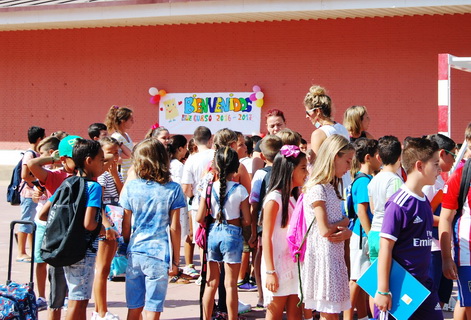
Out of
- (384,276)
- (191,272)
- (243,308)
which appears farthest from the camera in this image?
(191,272)

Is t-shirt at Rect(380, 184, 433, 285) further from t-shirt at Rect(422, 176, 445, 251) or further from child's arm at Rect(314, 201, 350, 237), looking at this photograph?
t-shirt at Rect(422, 176, 445, 251)

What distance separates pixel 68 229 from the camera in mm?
4785

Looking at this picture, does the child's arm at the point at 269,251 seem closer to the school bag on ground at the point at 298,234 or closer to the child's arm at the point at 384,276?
the school bag on ground at the point at 298,234

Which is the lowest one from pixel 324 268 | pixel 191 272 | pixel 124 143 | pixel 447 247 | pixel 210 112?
pixel 191 272

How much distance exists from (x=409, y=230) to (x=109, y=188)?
3.36 metres

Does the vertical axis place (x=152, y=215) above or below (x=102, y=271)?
above

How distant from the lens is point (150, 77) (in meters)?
18.0

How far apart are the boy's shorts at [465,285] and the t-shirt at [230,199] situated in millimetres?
1903

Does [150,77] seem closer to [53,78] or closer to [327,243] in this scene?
[53,78]

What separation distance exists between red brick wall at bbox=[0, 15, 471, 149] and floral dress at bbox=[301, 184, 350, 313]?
1097 cm

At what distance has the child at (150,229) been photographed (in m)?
4.98

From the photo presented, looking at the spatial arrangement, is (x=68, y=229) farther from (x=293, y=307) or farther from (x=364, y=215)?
(x=364, y=215)

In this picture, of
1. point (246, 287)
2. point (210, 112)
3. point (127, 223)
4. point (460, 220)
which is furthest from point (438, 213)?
point (210, 112)

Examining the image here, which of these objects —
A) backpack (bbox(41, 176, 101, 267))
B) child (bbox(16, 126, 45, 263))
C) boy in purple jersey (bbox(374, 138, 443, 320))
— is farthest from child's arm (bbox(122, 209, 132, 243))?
child (bbox(16, 126, 45, 263))
